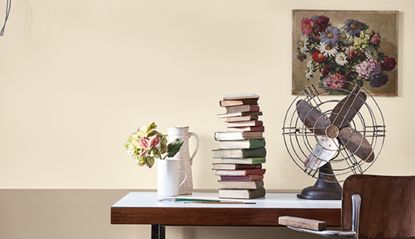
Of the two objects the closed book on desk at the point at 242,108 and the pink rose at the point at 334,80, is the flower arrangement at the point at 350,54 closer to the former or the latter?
the pink rose at the point at 334,80

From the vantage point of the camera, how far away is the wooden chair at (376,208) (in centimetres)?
255

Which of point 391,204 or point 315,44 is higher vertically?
point 315,44

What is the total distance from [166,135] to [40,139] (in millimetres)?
688

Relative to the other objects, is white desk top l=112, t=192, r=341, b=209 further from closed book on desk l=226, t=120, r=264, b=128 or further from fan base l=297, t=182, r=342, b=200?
closed book on desk l=226, t=120, r=264, b=128

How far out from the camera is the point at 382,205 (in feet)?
8.48

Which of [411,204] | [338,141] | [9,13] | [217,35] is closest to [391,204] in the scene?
[411,204]

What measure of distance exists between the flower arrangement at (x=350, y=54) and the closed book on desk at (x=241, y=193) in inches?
28.6

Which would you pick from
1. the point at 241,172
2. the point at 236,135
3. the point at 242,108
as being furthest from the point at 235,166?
the point at 242,108

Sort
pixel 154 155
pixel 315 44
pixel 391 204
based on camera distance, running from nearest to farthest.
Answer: pixel 391 204, pixel 154 155, pixel 315 44

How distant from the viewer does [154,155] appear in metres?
3.44

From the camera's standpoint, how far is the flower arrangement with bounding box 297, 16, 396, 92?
3.79 m

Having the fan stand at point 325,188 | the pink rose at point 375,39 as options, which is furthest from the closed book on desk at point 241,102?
the pink rose at point 375,39

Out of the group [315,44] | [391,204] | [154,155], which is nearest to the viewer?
[391,204]

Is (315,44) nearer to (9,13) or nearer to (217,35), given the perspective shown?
(217,35)
